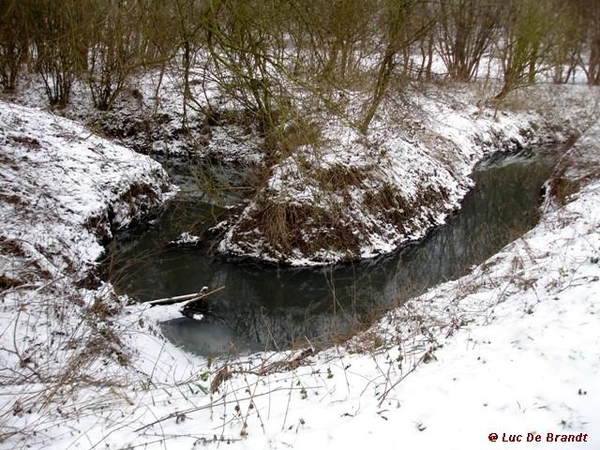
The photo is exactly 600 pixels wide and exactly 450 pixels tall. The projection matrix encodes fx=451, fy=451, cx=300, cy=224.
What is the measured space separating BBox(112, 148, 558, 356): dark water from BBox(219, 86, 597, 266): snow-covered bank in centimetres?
40

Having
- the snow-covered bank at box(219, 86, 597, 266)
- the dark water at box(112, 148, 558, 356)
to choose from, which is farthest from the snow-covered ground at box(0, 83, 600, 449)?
the snow-covered bank at box(219, 86, 597, 266)

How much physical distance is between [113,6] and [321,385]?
8.26 m

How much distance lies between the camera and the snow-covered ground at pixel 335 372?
275cm

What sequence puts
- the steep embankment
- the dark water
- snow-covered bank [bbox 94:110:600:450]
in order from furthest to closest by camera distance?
the dark water
the steep embankment
snow-covered bank [bbox 94:110:600:450]

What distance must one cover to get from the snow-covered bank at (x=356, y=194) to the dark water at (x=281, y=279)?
1.30 feet

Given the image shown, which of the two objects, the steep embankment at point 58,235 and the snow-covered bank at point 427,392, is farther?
the steep embankment at point 58,235

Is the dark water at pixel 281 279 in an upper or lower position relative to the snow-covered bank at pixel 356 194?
lower

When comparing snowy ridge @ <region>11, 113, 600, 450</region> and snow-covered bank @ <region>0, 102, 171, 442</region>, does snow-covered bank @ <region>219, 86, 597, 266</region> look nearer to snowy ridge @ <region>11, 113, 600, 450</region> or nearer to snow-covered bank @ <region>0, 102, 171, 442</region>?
snow-covered bank @ <region>0, 102, 171, 442</region>

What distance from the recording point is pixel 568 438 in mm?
2535

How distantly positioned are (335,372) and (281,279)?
4.94 metres

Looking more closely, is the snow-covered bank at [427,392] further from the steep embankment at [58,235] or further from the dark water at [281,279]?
the dark water at [281,279]

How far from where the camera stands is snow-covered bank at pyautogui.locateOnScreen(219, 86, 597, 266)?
9.08m

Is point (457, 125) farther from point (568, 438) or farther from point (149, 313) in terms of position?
point (568, 438)

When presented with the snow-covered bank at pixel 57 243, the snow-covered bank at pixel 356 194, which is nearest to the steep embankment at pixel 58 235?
the snow-covered bank at pixel 57 243
